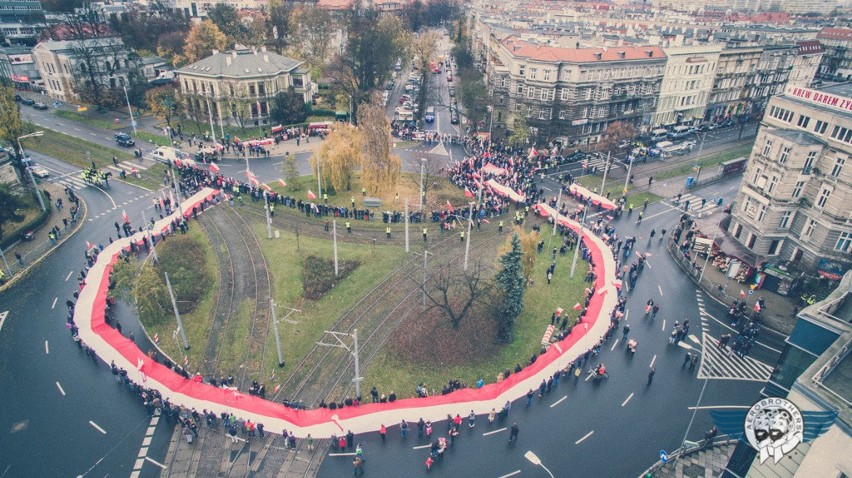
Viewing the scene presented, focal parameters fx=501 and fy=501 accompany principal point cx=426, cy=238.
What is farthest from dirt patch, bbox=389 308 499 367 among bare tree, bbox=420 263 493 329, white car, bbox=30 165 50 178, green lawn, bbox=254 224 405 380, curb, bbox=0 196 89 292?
white car, bbox=30 165 50 178

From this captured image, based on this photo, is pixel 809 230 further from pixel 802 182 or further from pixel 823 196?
pixel 802 182

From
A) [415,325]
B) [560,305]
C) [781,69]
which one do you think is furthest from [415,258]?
[781,69]

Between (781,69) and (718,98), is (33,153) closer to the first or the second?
(718,98)

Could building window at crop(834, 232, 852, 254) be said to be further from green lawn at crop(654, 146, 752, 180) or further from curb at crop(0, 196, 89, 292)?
curb at crop(0, 196, 89, 292)

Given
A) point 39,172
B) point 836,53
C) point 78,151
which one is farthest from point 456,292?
point 836,53

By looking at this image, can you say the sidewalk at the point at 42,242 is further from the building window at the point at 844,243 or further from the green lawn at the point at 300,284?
the building window at the point at 844,243

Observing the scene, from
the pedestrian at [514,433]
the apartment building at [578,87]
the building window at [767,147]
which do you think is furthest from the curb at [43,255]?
the building window at [767,147]
